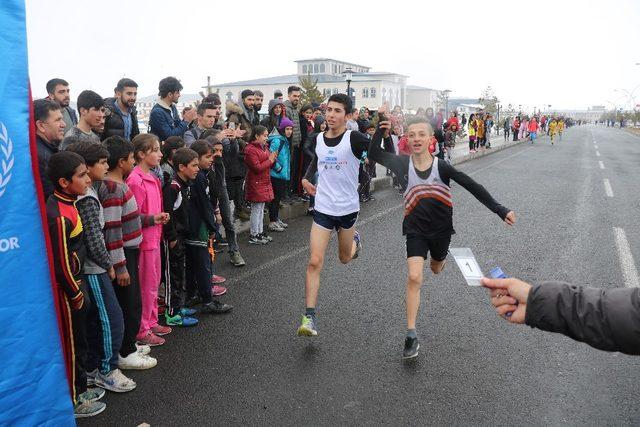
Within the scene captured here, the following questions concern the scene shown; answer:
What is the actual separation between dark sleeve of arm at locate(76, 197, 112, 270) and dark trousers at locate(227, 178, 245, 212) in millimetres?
4291

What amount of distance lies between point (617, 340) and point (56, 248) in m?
2.86

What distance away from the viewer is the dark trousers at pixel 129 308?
3.82 meters

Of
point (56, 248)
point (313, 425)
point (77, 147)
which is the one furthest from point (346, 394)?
point (77, 147)

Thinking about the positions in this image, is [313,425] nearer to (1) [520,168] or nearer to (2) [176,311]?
(2) [176,311]

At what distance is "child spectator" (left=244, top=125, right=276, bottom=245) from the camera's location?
7.29 meters

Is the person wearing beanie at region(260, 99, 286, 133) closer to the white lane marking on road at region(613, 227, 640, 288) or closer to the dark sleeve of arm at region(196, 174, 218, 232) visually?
the dark sleeve of arm at region(196, 174, 218, 232)

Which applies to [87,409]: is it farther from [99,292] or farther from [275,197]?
[275,197]

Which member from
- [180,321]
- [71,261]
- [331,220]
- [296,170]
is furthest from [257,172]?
[71,261]

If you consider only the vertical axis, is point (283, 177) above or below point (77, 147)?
below

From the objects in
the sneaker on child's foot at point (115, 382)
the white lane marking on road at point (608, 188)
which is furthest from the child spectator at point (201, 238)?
the white lane marking on road at point (608, 188)

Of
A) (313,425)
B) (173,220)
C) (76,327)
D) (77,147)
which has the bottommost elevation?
(313,425)

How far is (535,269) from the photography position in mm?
6262

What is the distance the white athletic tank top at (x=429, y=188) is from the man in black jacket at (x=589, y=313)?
2411 mm

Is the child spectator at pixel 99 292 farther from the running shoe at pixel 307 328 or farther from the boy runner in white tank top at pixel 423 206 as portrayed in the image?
the boy runner in white tank top at pixel 423 206
